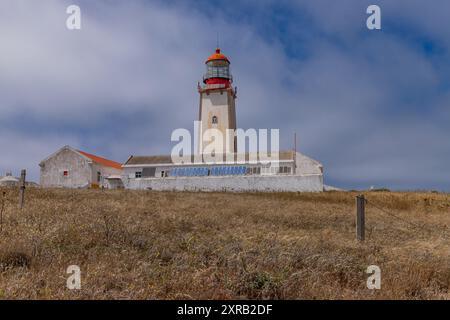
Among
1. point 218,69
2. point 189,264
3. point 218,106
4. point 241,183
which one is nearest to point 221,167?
point 241,183

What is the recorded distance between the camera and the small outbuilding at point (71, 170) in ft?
143

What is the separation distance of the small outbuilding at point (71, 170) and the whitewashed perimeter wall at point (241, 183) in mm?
6566

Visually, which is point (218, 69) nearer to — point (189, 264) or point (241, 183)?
point (241, 183)

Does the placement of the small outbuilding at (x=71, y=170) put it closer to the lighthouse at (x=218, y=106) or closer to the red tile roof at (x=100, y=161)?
the red tile roof at (x=100, y=161)

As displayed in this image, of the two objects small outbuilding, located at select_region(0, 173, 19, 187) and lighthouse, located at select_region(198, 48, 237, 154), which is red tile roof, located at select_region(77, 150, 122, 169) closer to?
small outbuilding, located at select_region(0, 173, 19, 187)

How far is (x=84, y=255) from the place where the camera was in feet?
20.9

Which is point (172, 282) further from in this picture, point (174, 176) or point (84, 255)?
point (174, 176)

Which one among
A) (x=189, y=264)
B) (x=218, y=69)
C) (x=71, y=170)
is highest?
(x=218, y=69)

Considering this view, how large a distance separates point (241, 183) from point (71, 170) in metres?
20.5

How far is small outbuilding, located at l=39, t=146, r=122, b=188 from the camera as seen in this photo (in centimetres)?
4356

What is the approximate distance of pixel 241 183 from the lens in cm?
3834

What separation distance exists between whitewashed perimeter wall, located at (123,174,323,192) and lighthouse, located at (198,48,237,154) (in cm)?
608

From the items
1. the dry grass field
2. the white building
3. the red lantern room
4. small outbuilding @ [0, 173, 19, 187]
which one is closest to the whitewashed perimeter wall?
the white building

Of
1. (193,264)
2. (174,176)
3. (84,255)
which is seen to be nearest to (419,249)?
(193,264)
